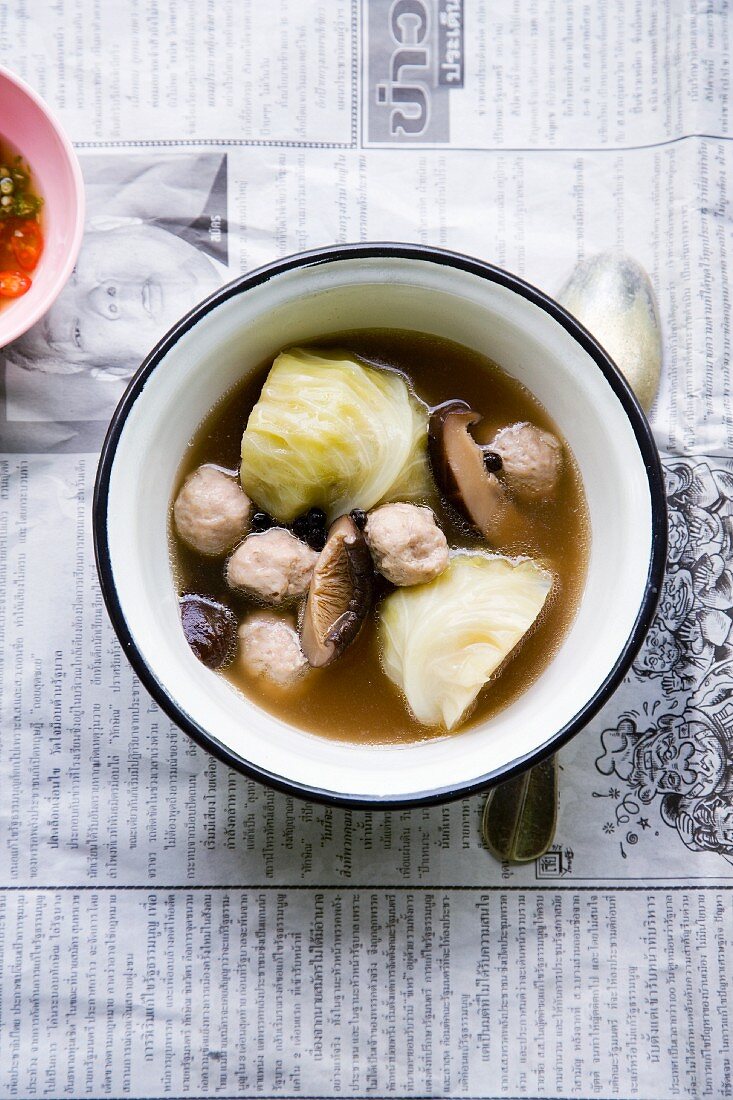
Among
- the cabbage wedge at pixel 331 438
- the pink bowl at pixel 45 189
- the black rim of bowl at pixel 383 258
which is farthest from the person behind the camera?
the pink bowl at pixel 45 189

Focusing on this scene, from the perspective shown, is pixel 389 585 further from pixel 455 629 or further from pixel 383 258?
pixel 383 258

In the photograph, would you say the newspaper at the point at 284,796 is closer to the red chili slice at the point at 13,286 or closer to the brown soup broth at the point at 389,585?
the red chili slice at the point at 13,286

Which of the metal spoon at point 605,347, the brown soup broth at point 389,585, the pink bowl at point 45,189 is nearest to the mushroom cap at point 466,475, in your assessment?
the brown soup broth at point 389,585

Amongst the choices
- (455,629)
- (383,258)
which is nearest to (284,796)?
(455,629)

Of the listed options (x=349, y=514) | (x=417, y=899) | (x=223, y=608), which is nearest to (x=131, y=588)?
(x=223, y=608)

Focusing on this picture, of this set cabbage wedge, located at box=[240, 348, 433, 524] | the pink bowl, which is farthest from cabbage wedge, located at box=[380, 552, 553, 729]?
the pink bowl

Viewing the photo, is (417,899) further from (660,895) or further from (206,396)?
(206,396)
